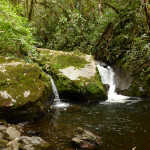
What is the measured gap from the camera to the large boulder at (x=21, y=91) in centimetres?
428

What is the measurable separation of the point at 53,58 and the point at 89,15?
6.28 meters

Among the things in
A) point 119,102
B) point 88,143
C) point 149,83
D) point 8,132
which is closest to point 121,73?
point 149,83

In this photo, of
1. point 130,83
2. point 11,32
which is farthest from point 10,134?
point 130,83

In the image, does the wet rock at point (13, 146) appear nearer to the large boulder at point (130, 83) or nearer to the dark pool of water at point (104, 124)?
the dark pool of water at point (104, 124)

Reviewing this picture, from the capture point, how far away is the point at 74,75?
7148 millimetres

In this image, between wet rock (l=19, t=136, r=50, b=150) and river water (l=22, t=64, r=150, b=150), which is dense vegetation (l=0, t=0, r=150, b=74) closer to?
river water (l=22, t=64, r=150, b=150)

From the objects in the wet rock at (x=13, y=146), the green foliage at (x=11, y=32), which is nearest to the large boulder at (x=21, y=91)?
the green foliage at (x=11, y=32)

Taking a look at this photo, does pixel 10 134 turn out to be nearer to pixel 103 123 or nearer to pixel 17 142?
pixel 17 142

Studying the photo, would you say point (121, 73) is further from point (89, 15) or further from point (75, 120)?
point (89, 15)

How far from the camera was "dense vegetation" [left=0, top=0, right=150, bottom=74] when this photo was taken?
20.0 feet

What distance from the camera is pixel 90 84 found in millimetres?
6840

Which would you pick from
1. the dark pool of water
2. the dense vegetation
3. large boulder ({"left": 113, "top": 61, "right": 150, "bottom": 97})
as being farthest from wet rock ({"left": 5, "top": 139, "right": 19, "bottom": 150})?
large boulder ({"left": 113, "top": 61, "right": 150, "bottom": 97})

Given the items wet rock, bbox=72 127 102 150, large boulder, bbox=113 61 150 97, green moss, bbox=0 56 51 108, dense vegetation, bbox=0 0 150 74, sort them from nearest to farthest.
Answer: wet rock, bbox=72 127 102 150 < green moss, bbox=0 56 51 108 < dense vegetation, bbox=0 0 150 74 < large boulder, bbox=113 61 150 97

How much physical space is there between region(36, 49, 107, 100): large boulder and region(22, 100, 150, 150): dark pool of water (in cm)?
71
